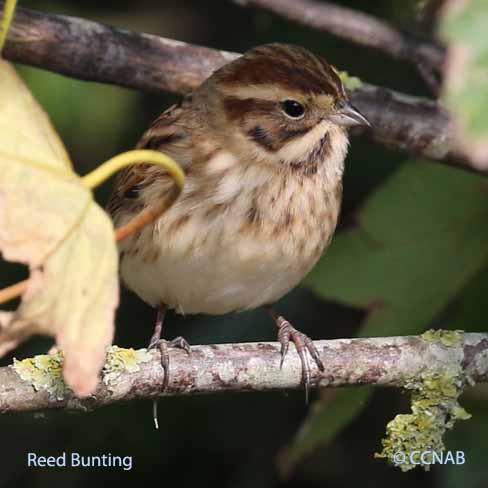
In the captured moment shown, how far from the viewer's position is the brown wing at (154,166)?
11.1 ft

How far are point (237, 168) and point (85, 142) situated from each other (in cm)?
109

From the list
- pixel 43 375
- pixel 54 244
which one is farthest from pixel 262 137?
pixel 54 244

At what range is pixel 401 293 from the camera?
329 cm

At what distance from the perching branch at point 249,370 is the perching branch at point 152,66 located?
0.90 meters

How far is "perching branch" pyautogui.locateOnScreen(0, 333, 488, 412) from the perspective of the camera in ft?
7.82

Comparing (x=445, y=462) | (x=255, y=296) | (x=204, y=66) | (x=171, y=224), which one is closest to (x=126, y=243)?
(x=171, y=224)

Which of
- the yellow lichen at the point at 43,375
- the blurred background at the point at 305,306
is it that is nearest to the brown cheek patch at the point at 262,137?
the blurred background at the point at 305,306

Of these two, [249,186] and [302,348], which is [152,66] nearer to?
[249,186]

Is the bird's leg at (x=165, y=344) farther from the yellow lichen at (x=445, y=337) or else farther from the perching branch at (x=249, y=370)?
the yellow lichen at (x=445, y=337)

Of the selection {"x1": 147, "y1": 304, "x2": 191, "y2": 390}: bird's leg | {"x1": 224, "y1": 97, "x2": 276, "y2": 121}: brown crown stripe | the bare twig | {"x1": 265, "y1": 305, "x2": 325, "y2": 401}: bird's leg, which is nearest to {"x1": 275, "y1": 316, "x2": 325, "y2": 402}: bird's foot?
{"x1": 265, "y1": 305, "x2": 325, "y2": 401}: bird's leg

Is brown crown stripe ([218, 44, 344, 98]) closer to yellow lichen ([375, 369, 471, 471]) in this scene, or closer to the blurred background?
the blurred background

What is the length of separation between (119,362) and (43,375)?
0.20 m

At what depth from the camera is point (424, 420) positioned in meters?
2.79

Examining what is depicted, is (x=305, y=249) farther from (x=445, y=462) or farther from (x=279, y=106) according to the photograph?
(x=445, y=462)
